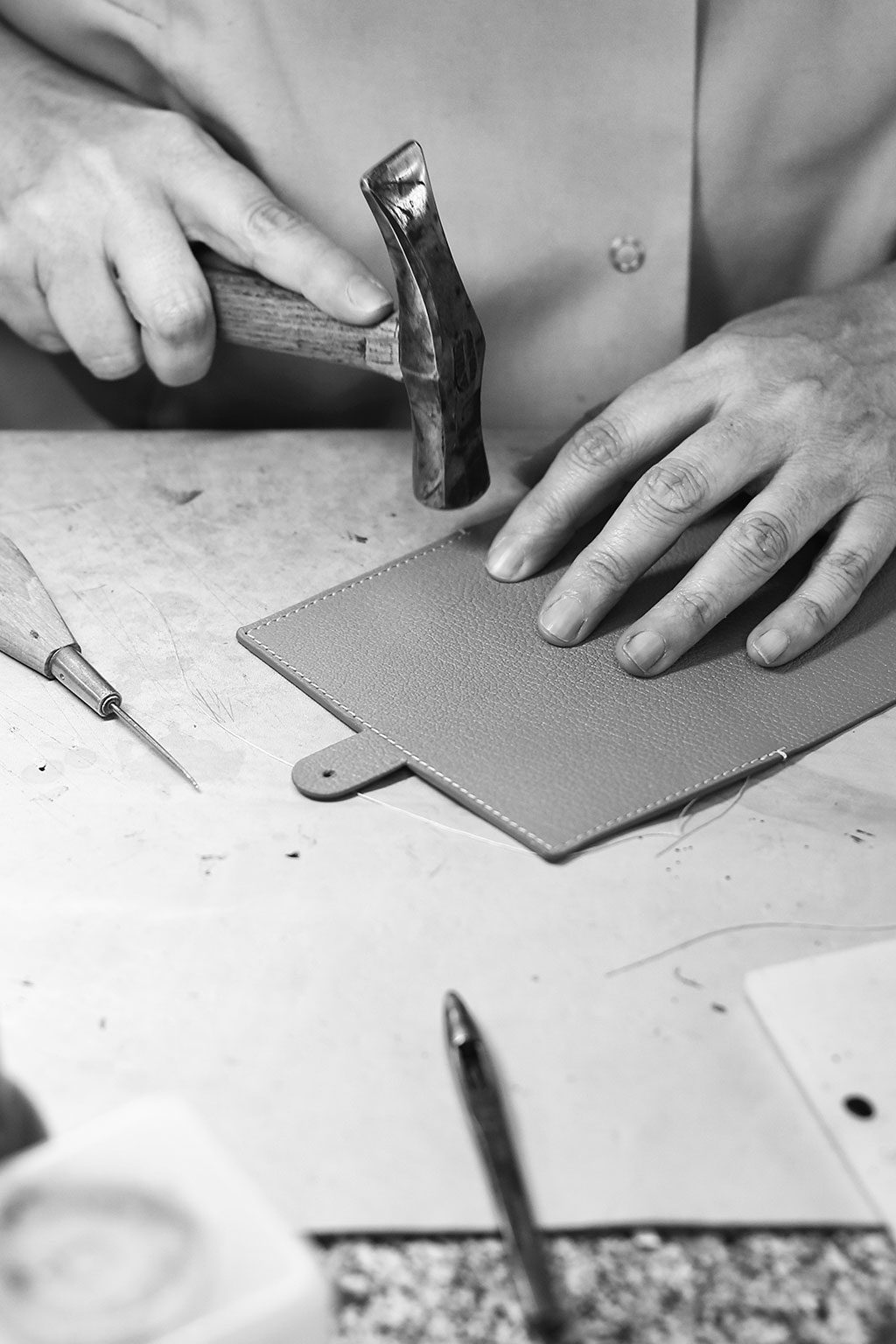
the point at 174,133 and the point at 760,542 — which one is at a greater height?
the point at 174,133

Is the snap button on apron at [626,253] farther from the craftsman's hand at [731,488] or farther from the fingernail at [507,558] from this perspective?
the fingernail at [507,558]

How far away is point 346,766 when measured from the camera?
945 mm

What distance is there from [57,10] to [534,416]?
688 mm

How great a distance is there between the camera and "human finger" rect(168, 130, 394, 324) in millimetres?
1182

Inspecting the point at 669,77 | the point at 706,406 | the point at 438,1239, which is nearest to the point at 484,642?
the point at 706,406

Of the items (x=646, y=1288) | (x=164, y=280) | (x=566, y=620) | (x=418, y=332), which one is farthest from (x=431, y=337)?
(x=646, y=1288)

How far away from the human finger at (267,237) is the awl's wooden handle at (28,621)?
37cm

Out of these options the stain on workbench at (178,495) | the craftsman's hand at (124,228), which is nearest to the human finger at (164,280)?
the craftsman's hand at (124,228)

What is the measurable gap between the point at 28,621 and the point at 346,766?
31 centimetres

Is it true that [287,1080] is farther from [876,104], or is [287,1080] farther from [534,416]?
[876,104]

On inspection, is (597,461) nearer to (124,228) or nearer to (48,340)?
(124,228)

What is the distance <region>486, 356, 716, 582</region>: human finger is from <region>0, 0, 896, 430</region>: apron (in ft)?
1.11

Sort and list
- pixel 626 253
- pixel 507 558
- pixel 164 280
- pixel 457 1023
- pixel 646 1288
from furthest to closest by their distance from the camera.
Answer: pixel 626 253 → pixel 164 280 → pixel 507 558 → pixel 457 1023 → pixel 646 1288

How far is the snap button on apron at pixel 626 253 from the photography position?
1426 mm
